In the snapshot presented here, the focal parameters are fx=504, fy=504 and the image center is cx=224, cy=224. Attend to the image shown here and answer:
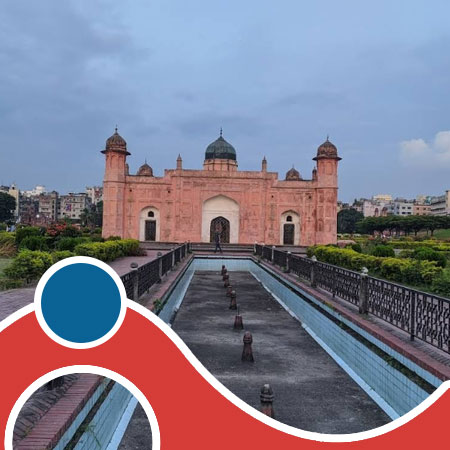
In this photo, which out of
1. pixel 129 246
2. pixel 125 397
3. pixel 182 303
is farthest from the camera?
pixel 129 246

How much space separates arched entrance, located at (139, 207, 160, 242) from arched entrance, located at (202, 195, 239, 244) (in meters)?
2.76

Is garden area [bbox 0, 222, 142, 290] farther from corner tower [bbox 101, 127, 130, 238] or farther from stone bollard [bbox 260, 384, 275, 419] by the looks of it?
corner tower [bbox 101, 127, 130, 238]

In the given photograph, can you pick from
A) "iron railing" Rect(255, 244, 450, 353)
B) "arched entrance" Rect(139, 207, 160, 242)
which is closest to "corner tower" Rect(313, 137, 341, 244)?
"arched entrance" Rect(139, 207, 160, 242)

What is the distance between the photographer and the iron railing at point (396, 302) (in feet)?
14.2

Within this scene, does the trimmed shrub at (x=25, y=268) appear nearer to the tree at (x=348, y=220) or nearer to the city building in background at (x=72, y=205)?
the tree at (x=348, y=220)

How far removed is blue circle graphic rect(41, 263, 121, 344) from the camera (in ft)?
6.91

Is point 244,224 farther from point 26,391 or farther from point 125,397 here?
point 26,391

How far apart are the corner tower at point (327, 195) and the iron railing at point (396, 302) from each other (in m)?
20.7

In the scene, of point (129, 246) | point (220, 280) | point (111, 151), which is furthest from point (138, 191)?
point (220, 280)

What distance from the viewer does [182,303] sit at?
9.30 m

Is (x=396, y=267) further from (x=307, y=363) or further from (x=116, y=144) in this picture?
(x=116, y=144)

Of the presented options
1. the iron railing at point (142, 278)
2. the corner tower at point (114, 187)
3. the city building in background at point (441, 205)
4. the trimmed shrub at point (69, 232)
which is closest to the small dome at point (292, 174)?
the corner tower at point (114, 187)

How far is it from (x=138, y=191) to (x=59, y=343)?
90.9 feet

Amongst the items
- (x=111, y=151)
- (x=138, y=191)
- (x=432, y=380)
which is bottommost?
(x=432, y=380)
